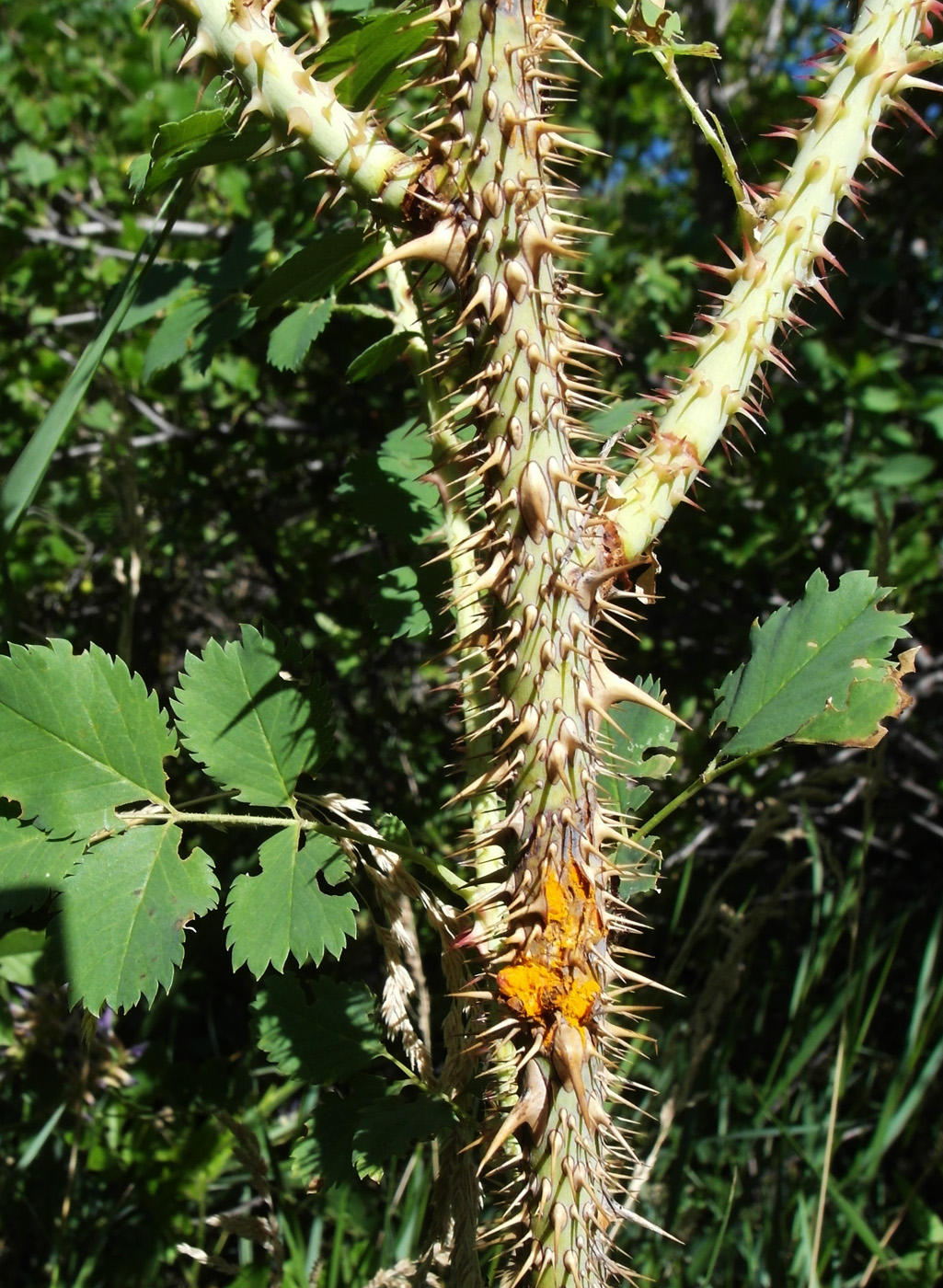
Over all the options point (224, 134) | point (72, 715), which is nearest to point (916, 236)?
point (224, 134)

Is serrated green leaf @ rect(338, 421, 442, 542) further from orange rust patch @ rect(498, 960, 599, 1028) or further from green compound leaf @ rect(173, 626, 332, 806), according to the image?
orange rust patch @ rect(498, 960, 599, 1028)

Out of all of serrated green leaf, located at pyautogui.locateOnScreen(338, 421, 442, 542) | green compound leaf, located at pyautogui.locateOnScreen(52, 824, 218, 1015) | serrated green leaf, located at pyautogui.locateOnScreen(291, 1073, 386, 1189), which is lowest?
serrated green leaf, located at pyautogui.locateOnScreen(291, 1073, 386, 1189)

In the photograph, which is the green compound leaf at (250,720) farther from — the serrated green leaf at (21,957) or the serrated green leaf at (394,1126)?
the serrated green leaf at (21,957)

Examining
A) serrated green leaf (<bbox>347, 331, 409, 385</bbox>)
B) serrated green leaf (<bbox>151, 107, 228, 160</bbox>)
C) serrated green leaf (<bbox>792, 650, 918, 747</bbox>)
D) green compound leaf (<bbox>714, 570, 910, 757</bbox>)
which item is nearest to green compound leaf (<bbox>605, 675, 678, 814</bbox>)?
green compound leaf (<bbox>714, 570, 910, 757</bbox>)

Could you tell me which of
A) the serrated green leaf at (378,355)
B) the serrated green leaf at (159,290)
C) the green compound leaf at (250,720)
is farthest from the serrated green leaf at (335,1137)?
the serrated green leaf at (159,290)

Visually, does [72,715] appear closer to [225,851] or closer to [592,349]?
[592,349]

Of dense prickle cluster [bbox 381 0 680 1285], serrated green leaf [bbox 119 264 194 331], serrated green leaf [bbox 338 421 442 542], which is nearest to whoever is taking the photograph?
dense prickle cluster [bbox 381 0 680 1285]

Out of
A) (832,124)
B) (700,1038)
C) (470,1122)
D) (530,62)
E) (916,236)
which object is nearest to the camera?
(530,62)
